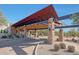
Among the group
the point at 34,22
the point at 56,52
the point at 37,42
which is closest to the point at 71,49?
the point at 56,52

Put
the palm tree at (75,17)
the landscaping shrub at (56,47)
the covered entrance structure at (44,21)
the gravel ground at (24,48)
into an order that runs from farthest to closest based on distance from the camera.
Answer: the covered entrance structure at (44,21)
the palm tree at (75,17)
the landscaping shrub at (56,47)
the gravel ground at (24,48)

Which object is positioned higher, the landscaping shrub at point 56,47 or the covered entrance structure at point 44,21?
the covered entrance structure at point 44,21

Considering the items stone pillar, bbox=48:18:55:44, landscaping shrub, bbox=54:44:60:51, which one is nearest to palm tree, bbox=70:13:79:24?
stone pillar, bbox=48:18:55:44

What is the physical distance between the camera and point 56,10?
604 inches

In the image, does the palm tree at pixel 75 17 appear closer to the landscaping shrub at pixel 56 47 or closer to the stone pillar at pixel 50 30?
the stone pillar at pixel 50 30

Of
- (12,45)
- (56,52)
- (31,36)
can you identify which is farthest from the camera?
(31,36)

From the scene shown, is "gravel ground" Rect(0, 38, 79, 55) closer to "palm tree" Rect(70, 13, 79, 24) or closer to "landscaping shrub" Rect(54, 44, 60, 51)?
"landscaping shrub" Rect(54, 44, 60, 51)

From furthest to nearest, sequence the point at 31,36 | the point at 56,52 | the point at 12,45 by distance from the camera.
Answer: the point at 31,36, the point at 12,45, the point at 56,52

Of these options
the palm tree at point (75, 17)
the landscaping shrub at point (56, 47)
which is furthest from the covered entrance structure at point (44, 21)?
the palm tree at point (75, 17)

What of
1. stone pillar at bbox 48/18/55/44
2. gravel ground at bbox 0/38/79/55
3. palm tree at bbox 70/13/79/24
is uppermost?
palm tree at bbox 70/13/79/24

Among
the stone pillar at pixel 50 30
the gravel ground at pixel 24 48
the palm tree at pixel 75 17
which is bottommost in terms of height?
the gravel ground at pixel 24 48
